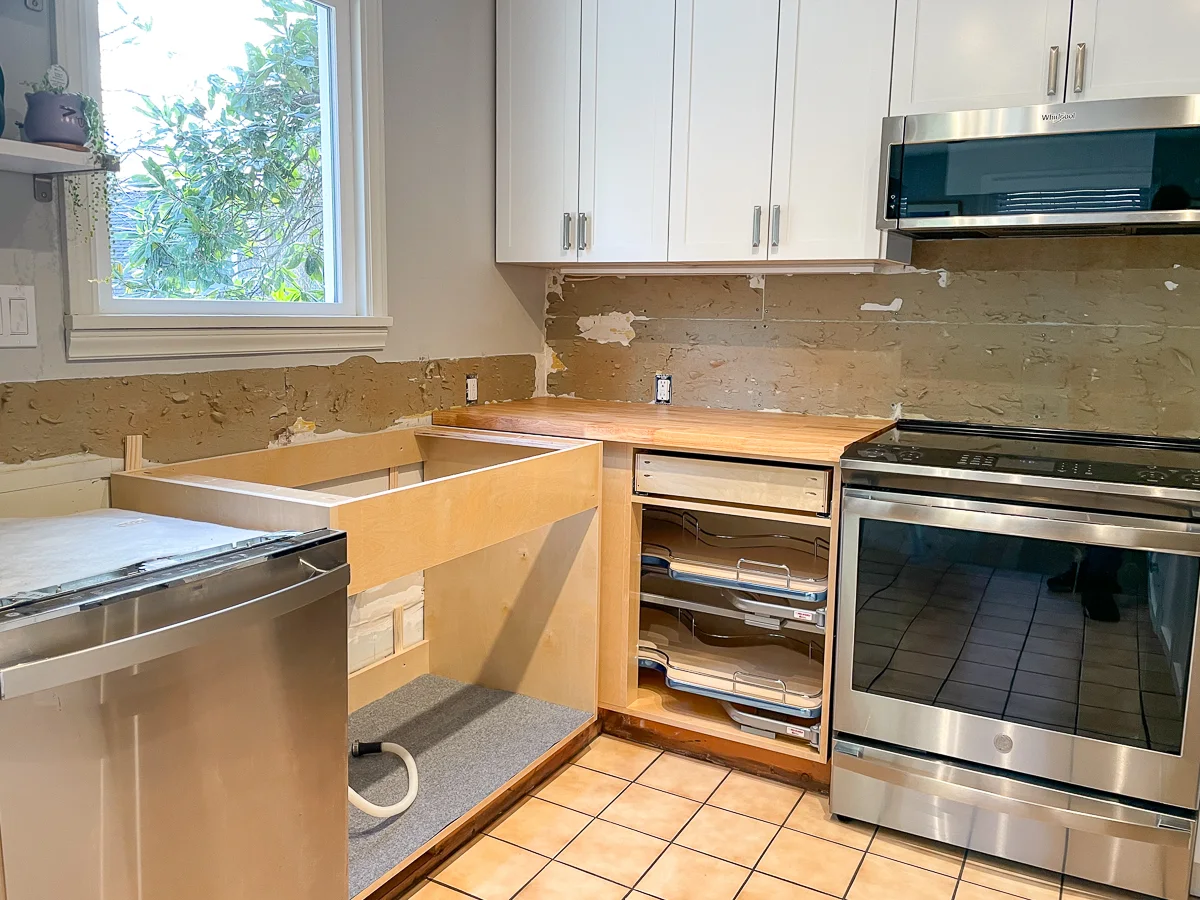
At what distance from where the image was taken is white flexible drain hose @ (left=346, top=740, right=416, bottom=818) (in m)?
1.98

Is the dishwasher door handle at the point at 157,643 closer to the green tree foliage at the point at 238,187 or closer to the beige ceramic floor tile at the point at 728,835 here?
the green tree foliage at the point at 238,187

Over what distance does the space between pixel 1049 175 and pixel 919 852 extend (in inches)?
63.5

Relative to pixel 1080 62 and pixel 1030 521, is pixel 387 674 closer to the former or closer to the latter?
pixel 1030 521

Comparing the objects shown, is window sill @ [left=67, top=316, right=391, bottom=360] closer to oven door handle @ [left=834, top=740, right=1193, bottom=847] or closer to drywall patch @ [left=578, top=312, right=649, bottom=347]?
drywall patch @ [left=578, top=312, right=649, bottom=347]

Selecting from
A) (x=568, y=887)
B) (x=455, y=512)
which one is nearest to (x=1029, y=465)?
(x=455, y=512)

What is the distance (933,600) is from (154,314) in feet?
6.06

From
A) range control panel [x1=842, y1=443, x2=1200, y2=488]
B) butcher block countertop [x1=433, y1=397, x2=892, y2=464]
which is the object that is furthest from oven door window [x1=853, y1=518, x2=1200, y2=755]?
butcher block countertop [x1=433, y1=397, x2=892, y2=464]

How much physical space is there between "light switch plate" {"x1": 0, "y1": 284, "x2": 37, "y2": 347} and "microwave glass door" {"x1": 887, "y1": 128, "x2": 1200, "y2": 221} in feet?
6.28

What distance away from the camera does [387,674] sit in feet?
8.99

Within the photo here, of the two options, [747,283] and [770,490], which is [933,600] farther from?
[747,283]

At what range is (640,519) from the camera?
104 inches

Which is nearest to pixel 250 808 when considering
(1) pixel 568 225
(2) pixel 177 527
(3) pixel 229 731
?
(3) pixel 229 731

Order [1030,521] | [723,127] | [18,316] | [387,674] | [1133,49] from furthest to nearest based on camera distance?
[387,674]
[723,127]
[1133,49]
[1030,521]
[18,316]

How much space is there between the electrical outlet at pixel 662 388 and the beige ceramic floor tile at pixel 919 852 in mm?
1496
